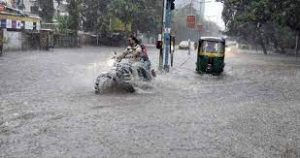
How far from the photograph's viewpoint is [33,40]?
48.6m

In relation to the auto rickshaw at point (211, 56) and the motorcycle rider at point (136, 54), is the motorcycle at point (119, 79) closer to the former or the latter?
the motorcycle rider at point (136, 54)

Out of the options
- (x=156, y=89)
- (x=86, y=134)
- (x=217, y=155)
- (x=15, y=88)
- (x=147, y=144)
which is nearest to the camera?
(x=217, y=155)

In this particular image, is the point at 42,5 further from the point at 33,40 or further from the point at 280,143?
the point at 280,143

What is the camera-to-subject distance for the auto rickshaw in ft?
96.3

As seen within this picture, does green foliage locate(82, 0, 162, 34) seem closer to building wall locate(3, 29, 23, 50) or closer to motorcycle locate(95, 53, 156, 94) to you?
building wall locate(3, 29, 23, 50)

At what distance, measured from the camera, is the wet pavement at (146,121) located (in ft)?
32.0

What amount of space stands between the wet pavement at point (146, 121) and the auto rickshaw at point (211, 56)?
25.0 feet

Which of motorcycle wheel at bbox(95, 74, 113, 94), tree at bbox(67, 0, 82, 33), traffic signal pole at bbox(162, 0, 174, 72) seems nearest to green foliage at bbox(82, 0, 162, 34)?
tree at bbox(67, 0, 82, 33)

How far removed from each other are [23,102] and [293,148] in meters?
7.74

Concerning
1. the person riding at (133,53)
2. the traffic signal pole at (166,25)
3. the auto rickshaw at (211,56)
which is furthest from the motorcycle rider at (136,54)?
the auto rickshaw at (211,56)

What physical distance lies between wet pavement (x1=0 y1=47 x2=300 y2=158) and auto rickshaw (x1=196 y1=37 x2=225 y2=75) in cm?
763

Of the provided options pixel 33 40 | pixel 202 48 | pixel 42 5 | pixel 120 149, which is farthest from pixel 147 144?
pixel 42 5

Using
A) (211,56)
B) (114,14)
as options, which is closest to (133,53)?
(211,56)

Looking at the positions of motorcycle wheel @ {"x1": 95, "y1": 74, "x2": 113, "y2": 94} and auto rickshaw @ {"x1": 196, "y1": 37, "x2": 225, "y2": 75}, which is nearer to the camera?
motorcycle wheel @ {"x1": 95, "y1": 74, "x2": 113, "y2": 94}
